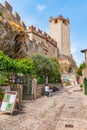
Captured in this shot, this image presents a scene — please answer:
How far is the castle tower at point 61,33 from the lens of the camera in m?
65.2

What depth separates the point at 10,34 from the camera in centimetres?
2509

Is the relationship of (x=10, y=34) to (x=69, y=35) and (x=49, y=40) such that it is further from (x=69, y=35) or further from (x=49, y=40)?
(x=69, y=35)

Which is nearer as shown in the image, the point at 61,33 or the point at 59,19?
the point at 61,33

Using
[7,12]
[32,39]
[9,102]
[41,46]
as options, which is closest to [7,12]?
[7,12]

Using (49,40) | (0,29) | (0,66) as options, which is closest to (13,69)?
(0,66)

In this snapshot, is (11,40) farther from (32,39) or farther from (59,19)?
(59,19)

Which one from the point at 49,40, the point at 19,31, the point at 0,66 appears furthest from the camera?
the point at 49,40

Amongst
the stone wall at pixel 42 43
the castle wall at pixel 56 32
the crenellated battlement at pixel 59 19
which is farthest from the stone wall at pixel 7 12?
the crenellated battlement at pixel 59 19

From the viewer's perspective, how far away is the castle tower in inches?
2569

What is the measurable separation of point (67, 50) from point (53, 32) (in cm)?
750

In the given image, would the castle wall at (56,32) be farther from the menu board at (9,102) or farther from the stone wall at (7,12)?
the menu board at (9,102)

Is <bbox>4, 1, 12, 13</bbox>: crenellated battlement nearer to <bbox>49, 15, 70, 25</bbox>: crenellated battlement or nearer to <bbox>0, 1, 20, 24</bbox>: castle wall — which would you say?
<bbox>0, 1, 20, 24</bbox>: castle wall

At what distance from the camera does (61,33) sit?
65188 millimetres

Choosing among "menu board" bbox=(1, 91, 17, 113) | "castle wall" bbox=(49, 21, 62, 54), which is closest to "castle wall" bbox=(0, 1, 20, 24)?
"menu board" bbox=(1, 91, 17, 113)
